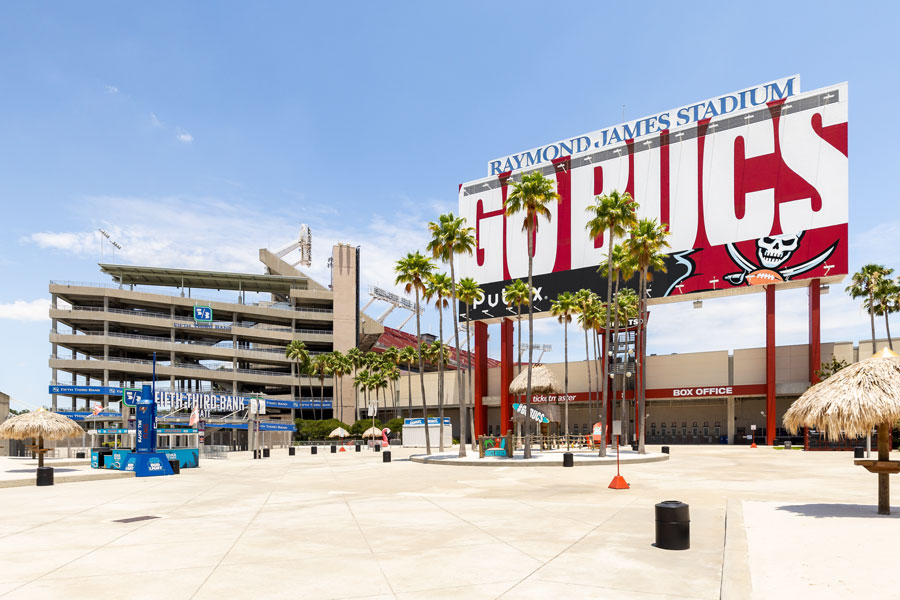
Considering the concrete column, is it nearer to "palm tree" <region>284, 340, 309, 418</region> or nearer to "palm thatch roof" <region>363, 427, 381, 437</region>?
"palm thatch roof" <region>363, 427, 381, 437</region>

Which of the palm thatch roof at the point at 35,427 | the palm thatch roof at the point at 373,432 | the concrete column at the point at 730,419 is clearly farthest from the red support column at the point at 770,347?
the palm thatch roof at the point at 35,427

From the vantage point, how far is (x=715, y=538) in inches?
504

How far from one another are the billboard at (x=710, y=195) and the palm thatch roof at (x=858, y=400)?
4864cm

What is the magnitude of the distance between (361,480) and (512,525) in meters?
14.8

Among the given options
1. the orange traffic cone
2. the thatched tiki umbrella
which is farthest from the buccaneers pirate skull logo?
the thatched tiki umbrella

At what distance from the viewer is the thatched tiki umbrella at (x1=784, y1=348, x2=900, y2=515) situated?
49.2ft

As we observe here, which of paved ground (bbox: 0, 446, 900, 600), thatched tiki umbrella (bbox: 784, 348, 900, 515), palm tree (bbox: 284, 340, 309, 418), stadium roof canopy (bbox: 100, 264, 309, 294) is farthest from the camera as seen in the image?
stadium roof canopy (bbox: 100, 264, 309, 294)

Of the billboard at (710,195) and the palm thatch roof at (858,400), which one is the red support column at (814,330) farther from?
the palm thatch roof at (858,400)

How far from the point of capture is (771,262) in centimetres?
6175

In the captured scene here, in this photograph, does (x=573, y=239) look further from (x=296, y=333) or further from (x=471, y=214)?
(x=296, y=333)

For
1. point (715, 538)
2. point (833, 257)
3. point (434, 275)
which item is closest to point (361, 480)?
point (715, 538)

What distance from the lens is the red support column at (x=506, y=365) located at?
80.1m

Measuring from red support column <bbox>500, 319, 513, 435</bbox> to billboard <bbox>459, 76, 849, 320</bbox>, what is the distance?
3.10 metres

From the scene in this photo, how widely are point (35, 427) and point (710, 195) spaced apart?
194ft
